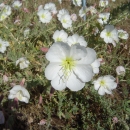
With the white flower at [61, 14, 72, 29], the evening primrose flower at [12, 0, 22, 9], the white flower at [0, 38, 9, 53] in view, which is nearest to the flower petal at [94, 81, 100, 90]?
the white flower at [61, 14, 72, 29]

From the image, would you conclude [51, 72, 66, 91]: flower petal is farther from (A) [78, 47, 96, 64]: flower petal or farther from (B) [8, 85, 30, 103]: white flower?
(B) [8, 85, 30, 103]: white flower

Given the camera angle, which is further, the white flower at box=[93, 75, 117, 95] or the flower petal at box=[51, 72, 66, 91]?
the white flower at box=[93, 75, 117, 95]

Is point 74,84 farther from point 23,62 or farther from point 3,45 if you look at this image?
point 3,45

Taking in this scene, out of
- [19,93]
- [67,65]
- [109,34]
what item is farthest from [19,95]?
[109,34]

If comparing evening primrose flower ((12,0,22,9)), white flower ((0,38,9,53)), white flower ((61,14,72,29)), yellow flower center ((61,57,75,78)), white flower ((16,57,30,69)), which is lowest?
yellow flower center ((61,57,75,78))

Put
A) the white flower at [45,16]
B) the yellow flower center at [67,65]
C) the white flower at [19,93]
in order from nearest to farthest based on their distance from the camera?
the yellow flower center at [67,65] < the white flower at [19,93] < the white flower at [45,16]

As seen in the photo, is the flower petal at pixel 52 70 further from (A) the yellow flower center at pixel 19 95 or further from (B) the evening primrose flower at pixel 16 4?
(B) the evening primrose flower at pixel 16 4

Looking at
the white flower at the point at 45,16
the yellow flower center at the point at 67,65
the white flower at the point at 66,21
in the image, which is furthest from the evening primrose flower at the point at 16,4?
the yellow flower center at the point at 67,65
